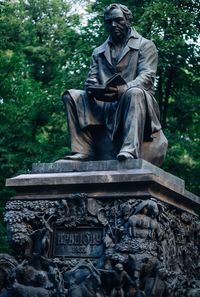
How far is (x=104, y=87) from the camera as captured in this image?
972 centimetres

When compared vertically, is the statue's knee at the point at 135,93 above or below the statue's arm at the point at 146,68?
below

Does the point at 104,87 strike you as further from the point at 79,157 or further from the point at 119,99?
the point at 79,157

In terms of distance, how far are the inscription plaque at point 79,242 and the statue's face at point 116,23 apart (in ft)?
7.79

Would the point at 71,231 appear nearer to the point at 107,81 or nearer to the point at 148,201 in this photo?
the point at 148,201

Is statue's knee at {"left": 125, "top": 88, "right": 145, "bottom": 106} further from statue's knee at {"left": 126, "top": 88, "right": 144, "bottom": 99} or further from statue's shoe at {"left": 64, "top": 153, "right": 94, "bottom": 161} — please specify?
statue's shoe at {"left": 64, "top": 153, "right": 94, "bottom": 161}

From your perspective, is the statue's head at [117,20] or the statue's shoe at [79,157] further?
the statue's head at [117,20]

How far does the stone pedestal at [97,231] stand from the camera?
8820mm

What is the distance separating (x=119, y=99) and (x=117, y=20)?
3.28ft

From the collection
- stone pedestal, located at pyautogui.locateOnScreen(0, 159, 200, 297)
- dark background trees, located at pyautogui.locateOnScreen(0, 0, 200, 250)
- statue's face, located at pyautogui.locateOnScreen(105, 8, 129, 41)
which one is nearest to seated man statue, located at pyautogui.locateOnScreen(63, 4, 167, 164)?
statue's face, located at pyautogui.locateOnScreen(105, 8, 129, 41)

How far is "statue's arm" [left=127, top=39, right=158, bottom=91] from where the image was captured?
989 centimetres

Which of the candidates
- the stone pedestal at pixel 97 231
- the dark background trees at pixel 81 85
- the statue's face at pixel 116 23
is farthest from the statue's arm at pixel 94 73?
the dark background trees at pixel 81 85

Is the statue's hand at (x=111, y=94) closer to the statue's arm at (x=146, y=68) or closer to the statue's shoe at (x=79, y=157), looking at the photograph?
the statue's arm at (x=146, y=68)

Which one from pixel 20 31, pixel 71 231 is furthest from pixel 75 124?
pixel 20 31

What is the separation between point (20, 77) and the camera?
68.0ft
